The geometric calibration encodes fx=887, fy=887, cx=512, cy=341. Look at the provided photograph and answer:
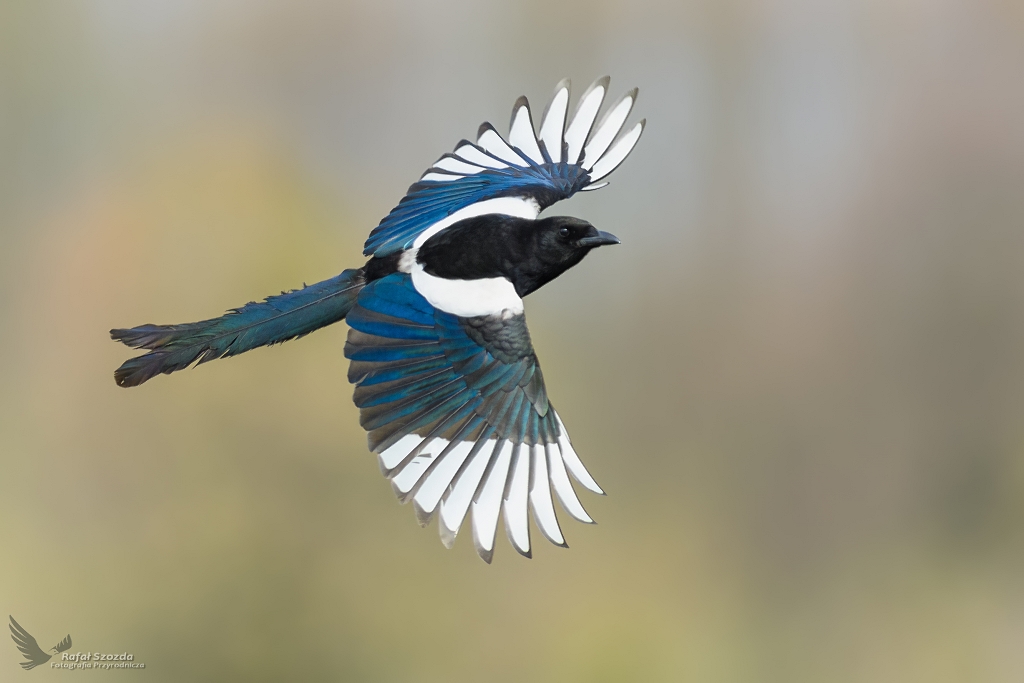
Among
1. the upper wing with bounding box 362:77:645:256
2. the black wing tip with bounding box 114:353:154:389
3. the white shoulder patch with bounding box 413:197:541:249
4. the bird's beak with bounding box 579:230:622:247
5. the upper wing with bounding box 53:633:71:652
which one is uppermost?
the upper wing with bounding box 362:77:645:256

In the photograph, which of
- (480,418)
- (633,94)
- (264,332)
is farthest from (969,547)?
(264,332)

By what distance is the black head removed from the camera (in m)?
0.95

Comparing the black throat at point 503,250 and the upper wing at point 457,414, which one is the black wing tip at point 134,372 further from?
the black throat at point 503,250

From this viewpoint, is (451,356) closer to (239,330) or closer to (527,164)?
(239,330)

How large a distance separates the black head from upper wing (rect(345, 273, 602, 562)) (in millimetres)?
65

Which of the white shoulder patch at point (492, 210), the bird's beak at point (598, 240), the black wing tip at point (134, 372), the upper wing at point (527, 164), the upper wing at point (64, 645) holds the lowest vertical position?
the upper wing at point (64, 645)

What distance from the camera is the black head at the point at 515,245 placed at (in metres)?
0.95

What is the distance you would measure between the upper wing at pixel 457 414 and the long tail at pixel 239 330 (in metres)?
0.04

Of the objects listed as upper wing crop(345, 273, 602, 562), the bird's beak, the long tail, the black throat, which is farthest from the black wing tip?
the bird's beak

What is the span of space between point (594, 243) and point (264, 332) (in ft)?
1.19

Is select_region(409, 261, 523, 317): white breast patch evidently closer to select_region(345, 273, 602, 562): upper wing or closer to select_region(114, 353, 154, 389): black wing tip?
select_region(345, 273, 602, 562): upper wing

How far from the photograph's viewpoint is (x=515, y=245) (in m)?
0.97

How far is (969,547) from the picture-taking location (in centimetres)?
224

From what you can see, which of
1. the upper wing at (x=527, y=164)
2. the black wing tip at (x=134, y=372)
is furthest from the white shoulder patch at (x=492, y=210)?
the black wing tip at (x=134, y=372)
